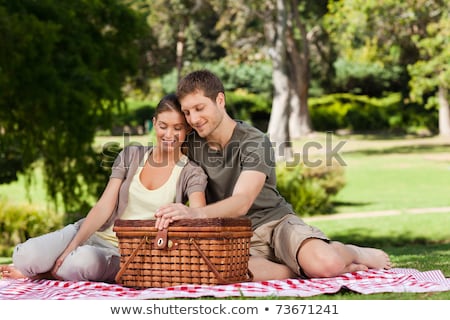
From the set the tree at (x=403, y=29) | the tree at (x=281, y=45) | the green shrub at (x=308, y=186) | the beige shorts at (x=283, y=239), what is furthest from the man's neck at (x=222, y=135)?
the tree at (x=403, y=29)

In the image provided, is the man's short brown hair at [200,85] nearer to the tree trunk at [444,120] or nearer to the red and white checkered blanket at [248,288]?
the red and white checkered blanket at [248,288]

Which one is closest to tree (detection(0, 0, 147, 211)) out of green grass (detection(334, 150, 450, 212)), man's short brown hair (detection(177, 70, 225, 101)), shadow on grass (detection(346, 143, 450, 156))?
green grass (detection(334, 150, 450, 212))

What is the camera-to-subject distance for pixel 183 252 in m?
4.82

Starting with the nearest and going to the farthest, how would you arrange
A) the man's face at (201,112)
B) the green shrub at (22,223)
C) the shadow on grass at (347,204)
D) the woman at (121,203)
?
the man's face at (201,112)
the woman at (121,203)
the green shrub at (22,223)
the shadow on grass at (347,204)

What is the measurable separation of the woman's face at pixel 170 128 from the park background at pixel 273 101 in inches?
72.5

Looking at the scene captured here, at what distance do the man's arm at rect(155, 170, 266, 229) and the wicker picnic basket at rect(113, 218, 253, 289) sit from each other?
2.1 inches

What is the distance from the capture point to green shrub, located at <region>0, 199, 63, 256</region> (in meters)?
13.5

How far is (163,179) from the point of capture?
17.5ft

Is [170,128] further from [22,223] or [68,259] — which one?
[22,223]

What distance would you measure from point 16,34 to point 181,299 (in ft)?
24.7

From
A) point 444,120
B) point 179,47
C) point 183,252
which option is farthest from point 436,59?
point 183,252

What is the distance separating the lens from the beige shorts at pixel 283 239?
5.18m

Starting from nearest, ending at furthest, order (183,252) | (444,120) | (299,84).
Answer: (183,252) < (299,84) < (444,120)

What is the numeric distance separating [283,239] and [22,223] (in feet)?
29.6
